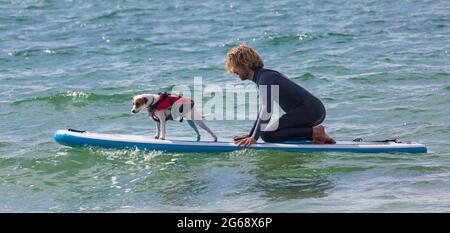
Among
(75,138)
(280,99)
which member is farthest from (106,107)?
(280,99)

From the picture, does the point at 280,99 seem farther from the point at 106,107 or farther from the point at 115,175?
the point at 106,107

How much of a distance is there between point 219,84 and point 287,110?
5568 mm

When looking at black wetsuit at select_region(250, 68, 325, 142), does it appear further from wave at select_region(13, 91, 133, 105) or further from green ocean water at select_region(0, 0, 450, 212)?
wave at select_region(13, 91, 133, 105)

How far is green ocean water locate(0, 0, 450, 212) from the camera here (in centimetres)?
845

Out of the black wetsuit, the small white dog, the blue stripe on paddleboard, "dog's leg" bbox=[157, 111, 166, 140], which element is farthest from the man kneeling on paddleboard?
"dog's leg" bbox=[157, 111, 166, 140]

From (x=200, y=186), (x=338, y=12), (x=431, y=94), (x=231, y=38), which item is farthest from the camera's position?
(x=338, y=12)

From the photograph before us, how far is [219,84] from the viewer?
594 inches

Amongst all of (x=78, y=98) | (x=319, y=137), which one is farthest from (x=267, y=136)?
(x=78, y=98)

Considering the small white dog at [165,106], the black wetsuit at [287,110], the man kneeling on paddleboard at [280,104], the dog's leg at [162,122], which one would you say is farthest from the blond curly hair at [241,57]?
the dog's leg at [162,122]

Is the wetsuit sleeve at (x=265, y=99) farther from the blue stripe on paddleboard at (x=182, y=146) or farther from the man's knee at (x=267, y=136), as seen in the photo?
the blue stripe on paddleboard at (x=182, y=146)

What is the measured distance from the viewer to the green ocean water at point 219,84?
8.45 m

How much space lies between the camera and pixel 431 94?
13219 millimetres

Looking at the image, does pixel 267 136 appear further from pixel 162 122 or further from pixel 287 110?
pixel 162 122

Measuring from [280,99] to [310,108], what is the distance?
13.7 inches
